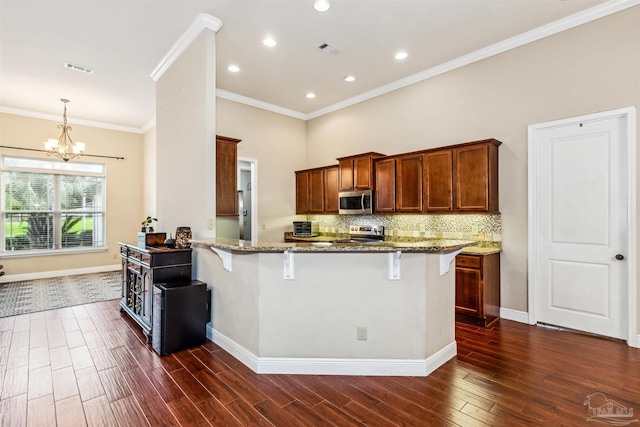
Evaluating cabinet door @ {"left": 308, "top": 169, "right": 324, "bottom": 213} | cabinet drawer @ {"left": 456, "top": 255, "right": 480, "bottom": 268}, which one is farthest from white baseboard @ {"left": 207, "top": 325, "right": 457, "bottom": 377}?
cabinet door @ {"left": 308, "top": 169, "right": 324, "bottom": 213}

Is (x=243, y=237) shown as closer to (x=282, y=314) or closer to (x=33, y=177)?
(x=282, y=314)

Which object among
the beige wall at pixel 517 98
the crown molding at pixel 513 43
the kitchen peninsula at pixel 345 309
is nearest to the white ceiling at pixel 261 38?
the crown molding at pixel 513 43

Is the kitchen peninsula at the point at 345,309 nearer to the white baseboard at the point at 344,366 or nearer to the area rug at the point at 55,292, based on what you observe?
the white baseboard at the point at 344,366

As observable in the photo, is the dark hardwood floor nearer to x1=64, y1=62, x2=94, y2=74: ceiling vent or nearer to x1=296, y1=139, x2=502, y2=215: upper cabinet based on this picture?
x1=296, y1=139, x2=502, y2=215: upper cabinet

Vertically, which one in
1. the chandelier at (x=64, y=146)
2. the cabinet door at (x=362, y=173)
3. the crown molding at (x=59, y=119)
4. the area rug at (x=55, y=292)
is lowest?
the area rug at (x=55, y=292)

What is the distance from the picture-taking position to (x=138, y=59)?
14.5 ft

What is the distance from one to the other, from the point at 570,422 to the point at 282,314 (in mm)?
2073

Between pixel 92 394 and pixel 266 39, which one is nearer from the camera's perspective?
pixel 92 394

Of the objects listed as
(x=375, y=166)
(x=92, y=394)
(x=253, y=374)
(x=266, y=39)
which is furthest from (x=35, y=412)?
(x=375, y=166)

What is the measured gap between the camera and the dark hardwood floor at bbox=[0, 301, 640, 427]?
6.79 ft

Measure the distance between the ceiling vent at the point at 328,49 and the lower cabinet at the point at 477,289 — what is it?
3.11 m

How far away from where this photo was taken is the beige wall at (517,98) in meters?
3.29

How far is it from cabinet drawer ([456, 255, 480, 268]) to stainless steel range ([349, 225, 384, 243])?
157 cm

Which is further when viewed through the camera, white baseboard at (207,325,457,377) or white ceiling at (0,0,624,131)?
white ceiling at (0,0,624,131)
